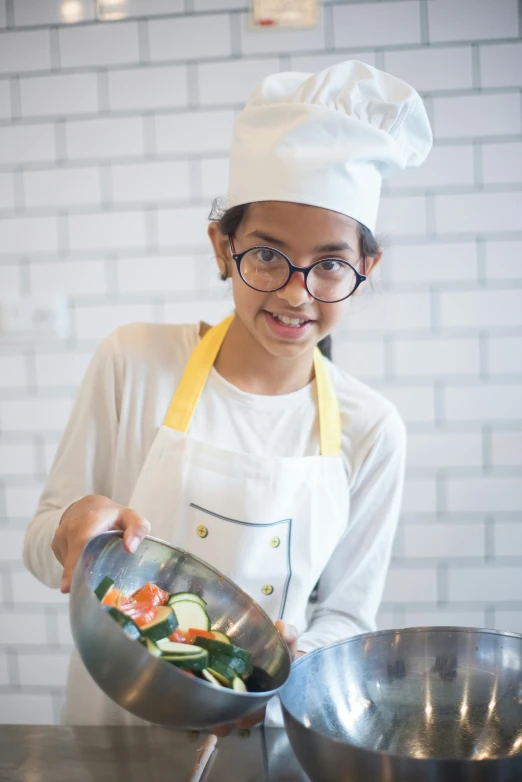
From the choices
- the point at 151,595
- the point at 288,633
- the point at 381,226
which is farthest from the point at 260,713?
the point at 381,226

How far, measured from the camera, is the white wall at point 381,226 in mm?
2209

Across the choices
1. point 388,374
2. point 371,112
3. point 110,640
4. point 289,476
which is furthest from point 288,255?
point 388,374

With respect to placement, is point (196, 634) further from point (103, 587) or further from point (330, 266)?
point (330, 266)

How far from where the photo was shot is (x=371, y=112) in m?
1.23

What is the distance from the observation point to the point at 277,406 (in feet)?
4.53

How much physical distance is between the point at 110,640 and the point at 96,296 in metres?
1.73

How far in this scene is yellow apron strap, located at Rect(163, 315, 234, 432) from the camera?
134 cm

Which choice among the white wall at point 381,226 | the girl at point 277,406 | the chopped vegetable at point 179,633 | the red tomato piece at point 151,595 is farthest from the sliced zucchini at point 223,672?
the white wall at point 381,226

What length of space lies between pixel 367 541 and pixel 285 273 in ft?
1.75

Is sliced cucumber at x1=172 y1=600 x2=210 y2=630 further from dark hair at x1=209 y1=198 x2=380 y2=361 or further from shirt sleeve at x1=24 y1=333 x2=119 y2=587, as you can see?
dark hair at x1=209 y1=198 x2=380 y2=361

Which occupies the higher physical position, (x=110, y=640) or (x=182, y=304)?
(x=182, y=304)

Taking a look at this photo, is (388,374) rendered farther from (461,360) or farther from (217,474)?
(217,474)

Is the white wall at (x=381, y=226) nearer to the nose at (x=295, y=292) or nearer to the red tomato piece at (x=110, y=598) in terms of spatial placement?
the nose at (x=295, y=292)

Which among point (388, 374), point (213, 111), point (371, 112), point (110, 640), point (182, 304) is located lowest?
point (110, 640)
